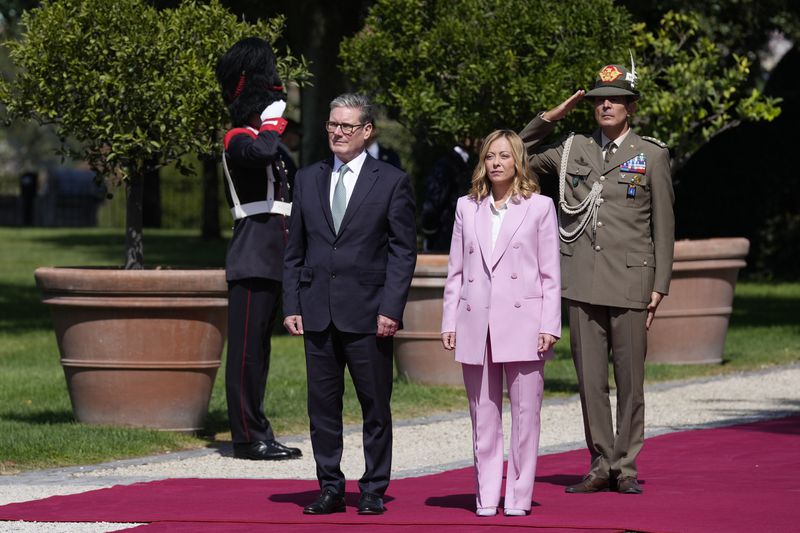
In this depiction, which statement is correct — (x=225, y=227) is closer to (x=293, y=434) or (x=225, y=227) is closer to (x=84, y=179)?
(x=84, y=179)

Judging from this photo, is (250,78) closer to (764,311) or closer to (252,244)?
(252,244)

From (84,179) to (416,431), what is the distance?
140 ft

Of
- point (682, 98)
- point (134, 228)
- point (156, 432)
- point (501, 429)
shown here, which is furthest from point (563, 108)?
point (682, 98)

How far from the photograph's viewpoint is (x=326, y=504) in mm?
6836

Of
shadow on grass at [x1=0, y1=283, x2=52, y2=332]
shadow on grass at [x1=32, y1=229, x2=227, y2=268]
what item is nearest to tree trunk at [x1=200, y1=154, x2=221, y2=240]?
shadow on grass at [x1=32, y1=229, x2=227, y2=268]

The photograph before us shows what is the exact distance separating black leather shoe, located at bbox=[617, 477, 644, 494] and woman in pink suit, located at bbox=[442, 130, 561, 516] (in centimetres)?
78

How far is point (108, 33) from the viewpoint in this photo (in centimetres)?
960

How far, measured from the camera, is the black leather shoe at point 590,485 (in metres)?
7.32

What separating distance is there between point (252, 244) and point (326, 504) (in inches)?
94.1

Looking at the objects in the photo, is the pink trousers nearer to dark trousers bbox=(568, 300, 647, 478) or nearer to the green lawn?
dark trousers bbox=(568, 300, 647, 478)

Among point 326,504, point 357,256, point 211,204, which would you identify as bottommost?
point 326,504

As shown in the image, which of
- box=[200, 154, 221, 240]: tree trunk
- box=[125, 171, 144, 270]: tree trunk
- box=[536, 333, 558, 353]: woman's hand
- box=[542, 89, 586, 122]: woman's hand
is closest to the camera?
box=[536, 333, 558, 353]: woman's hand

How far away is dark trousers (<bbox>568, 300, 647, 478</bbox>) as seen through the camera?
24.1 feet

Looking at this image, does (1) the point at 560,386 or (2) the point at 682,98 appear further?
(2) the point at 682,98
